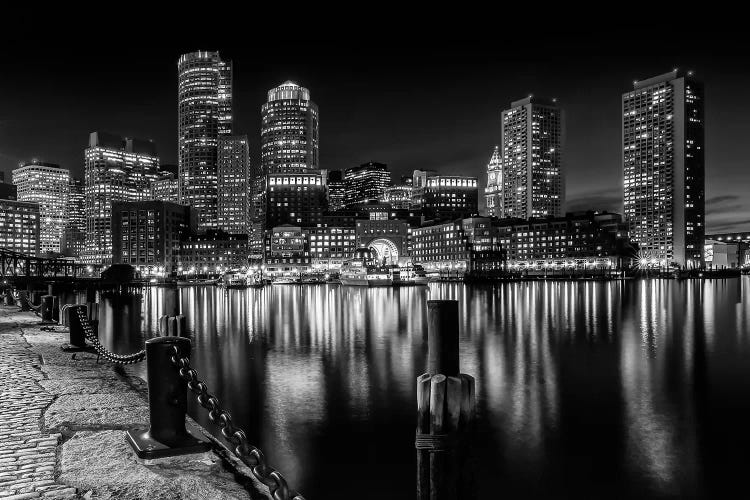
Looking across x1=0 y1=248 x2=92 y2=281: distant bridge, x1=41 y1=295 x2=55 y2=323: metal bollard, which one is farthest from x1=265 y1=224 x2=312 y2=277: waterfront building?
x1=41 y1=295 x2=55 y2=323: metal bollard

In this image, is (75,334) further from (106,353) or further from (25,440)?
(25,440)

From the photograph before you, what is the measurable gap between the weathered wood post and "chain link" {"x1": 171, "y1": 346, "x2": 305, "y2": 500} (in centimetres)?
238

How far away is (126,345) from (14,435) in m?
26.6

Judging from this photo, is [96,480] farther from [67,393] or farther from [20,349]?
[20,349]

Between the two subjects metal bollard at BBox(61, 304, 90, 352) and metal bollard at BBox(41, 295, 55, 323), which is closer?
metal bollard at BBox(61, 304, 90, 352)

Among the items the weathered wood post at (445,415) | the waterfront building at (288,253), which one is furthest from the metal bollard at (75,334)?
the waterfront building at (288,253)

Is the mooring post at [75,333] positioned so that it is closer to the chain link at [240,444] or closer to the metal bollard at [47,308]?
the metal bollard at [47,308]

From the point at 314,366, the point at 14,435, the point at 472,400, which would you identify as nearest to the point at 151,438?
the point at 14,435

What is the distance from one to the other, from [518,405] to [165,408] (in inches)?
539

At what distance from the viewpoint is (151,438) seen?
671 centimetres

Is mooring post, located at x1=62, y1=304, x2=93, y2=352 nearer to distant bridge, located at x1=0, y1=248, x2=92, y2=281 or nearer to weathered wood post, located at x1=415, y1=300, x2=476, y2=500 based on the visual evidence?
weathered wood post, located at x1=415, y1=300, x2=476, y2=500

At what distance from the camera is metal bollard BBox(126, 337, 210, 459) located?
20.9 feet

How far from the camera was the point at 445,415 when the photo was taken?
7.11 metres

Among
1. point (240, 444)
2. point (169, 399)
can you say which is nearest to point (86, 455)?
point (169, 399)
